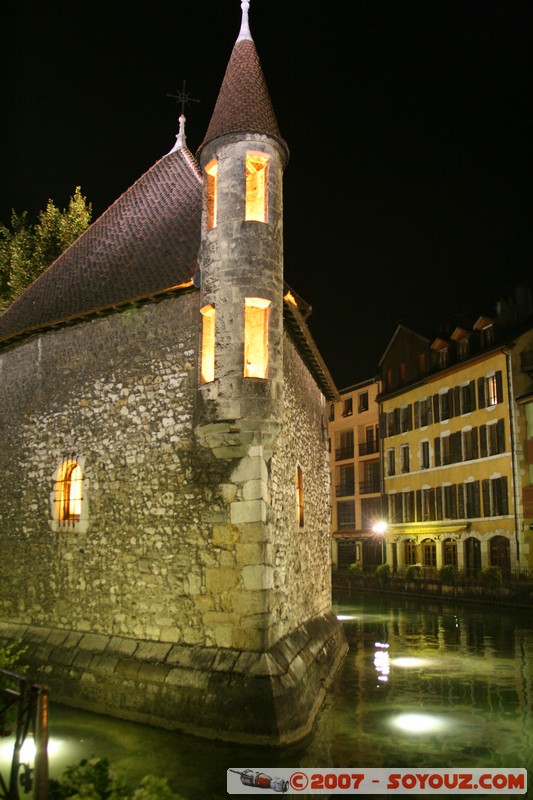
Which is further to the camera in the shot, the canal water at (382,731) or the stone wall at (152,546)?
the stone wall at (152,546)

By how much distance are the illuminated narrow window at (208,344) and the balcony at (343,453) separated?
37.5 m

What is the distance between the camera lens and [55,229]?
22.3 meters

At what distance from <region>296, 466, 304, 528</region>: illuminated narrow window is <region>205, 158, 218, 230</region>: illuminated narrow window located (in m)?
5.41

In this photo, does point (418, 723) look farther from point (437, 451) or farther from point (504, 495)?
point (437, 451)

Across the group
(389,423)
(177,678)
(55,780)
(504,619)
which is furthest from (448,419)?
(55,780)

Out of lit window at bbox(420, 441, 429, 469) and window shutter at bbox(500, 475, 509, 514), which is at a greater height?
lit window at bbox(420, 441, 429, 469)

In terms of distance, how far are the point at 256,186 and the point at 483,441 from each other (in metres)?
24.2

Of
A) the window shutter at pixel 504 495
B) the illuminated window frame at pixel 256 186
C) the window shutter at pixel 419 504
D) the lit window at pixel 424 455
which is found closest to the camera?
the illuminated window frame at pixel 256 186

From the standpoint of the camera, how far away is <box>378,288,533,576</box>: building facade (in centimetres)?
3070

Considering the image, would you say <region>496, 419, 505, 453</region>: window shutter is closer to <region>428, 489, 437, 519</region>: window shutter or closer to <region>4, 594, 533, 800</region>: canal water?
<region>428, 489, 437, 519</region>: window shutter

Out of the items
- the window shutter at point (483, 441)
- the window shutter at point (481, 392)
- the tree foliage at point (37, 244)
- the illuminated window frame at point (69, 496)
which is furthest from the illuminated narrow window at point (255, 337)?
the window shutter at point (481, 392)

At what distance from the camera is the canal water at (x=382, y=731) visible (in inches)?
335

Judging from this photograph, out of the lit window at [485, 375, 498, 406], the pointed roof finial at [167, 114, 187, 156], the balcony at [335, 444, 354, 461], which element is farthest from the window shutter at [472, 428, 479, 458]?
the pointed roof finial at [167, 114, 187, 156]

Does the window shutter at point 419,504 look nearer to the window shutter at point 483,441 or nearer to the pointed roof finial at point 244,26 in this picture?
the window shutter at point 483,441
